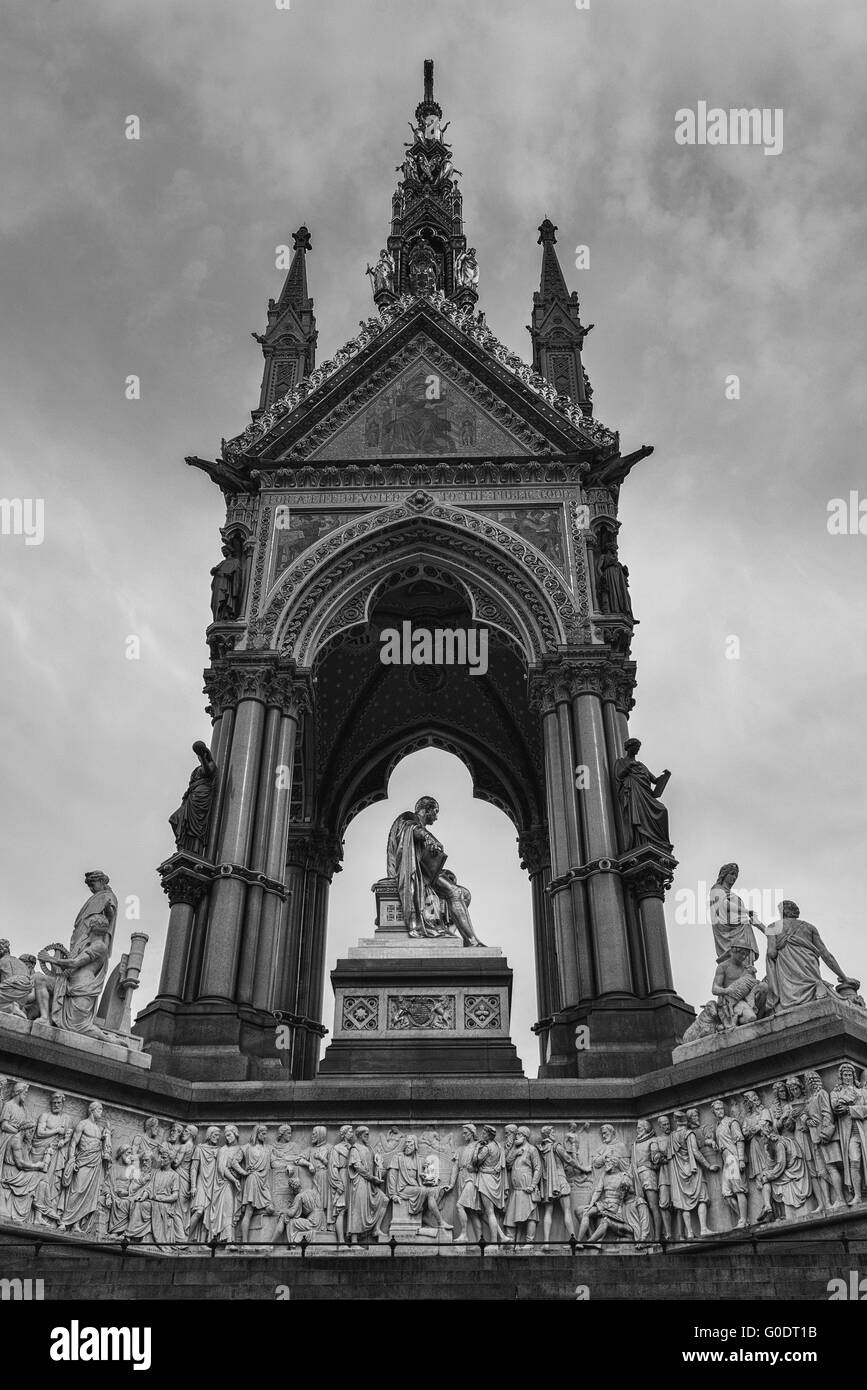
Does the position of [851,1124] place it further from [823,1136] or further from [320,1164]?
[320,1164]

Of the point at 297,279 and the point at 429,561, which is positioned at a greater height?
the point at 297,279

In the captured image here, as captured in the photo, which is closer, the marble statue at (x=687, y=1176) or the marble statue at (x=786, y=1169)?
the marble statue at (x=786, y=1169)

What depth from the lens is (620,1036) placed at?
16125mm

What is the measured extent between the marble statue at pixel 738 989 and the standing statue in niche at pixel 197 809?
8.28 metres

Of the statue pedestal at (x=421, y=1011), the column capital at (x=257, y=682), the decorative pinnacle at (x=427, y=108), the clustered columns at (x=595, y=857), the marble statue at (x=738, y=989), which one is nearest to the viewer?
the marble statue at (x=738, y=989)

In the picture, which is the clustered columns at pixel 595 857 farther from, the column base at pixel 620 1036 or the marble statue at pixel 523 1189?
the marble statue at pixel 523 1189

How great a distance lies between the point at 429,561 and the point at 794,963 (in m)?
10.5

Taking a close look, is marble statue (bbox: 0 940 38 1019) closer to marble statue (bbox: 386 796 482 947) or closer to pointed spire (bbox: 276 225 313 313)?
marble statue (bbox: 386 796 482 947)

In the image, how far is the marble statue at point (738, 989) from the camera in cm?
1418

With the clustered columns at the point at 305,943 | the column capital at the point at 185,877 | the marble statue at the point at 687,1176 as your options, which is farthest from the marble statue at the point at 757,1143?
the clustered columns at the point at 305,943

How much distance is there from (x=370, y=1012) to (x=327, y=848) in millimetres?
7912

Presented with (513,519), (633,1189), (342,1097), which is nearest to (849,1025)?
(633,1189)

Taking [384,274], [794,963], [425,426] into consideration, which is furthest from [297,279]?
[794,963]
